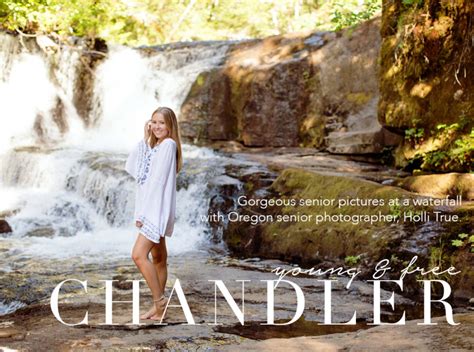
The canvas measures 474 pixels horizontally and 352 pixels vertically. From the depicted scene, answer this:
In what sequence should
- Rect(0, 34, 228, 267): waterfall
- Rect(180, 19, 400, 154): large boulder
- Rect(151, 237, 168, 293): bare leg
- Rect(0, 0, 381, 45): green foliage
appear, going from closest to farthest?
Rect(151, 237, 168, 293): bare leg < Rect(0, 34, 228, 267): waterfall < Rect(180, 19, 400, 154): large boulder < Rect(0, 0, 381, 45): green foliage

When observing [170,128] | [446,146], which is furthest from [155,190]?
[446,146]

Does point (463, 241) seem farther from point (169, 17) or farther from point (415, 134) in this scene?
point (169, 17)

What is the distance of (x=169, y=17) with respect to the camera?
30.8 meters

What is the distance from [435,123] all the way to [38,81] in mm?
12544

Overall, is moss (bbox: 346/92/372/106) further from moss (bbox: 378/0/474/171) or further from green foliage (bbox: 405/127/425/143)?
green foliage (bbox: 405/127/425/143)

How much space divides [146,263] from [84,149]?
441 inches

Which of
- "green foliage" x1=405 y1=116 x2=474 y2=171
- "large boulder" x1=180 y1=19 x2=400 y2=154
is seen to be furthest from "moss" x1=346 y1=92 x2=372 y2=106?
"green foliage" x1=405 y1=116 x2=474 y2=171

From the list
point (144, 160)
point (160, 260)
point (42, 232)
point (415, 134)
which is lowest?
point (42, 232)

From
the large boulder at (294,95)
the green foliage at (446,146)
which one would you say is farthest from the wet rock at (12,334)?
the large boulder at (294,95)

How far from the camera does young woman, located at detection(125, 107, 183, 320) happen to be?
15.9ft

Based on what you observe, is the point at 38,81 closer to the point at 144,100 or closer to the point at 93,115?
the point at 93,115

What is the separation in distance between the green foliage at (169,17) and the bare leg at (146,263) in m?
13.7

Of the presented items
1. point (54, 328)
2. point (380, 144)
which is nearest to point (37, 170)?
point (380, 144)

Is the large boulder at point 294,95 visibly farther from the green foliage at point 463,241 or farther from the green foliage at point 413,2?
the green foliage at point 463,241
